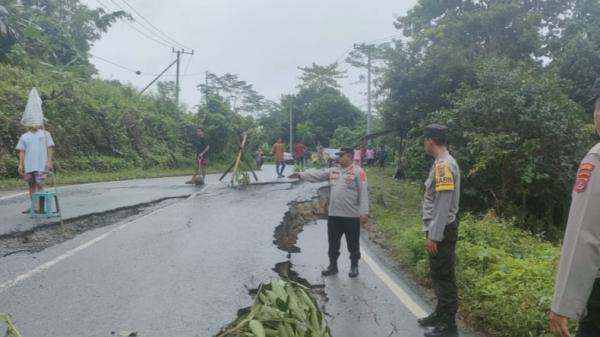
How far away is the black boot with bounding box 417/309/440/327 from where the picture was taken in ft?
14.9

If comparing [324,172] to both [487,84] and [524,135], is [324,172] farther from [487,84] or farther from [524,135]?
[487,84]

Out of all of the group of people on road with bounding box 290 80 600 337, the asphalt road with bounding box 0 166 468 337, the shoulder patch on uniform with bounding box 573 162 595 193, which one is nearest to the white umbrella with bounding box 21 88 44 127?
the asphalt road with bounding box 0 166 468 337

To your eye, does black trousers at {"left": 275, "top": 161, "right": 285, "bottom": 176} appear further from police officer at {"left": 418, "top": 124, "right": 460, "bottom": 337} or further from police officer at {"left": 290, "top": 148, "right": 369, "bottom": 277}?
police officer at {"left": 418, "top": 124, "right": 460, "bottom": 337}

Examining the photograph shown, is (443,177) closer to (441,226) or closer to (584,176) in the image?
(441,226)

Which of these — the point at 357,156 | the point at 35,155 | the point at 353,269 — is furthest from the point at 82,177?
the point at 353,269

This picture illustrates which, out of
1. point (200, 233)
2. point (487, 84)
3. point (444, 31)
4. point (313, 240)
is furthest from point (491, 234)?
point (444, 31)

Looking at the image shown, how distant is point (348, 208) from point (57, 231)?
15.1 feet

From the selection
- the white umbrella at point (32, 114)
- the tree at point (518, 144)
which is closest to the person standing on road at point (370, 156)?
the tree at point (518, 144)

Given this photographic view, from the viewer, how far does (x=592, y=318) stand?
7.52 feet

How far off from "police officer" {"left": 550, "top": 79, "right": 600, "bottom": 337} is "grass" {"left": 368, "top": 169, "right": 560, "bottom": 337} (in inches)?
87.4

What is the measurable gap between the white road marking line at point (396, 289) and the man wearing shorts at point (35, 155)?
231 inches

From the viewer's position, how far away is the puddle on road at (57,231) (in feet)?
22.4

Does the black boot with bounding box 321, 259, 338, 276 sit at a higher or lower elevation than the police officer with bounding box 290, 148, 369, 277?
lower

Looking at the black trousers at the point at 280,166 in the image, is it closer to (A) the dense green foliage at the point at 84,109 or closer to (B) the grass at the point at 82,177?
(A) the dense green foliage at the point at 84,109
